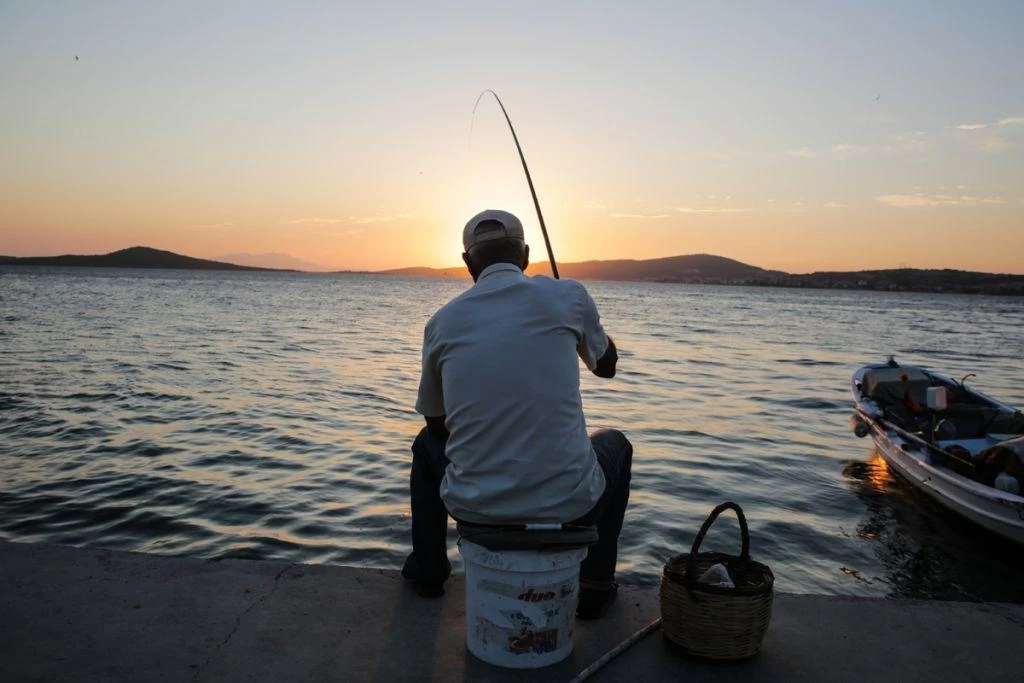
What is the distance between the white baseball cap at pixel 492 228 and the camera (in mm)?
3357

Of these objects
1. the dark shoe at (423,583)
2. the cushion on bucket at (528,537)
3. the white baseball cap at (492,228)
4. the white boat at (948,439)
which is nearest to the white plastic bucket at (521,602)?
the cushion on bucket at (528,537)

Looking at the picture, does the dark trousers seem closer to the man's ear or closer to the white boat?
the man's ear

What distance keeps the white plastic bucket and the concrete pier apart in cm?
8

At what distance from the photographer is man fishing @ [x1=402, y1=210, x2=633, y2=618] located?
10.2 feet

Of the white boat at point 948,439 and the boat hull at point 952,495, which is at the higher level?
the white boat at point 948,439

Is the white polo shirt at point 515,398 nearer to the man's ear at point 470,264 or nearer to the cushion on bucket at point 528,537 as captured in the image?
the cushion on bucket at point 528,537

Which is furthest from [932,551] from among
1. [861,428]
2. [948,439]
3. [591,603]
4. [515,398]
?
[515,398]

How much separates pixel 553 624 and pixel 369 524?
164 inches

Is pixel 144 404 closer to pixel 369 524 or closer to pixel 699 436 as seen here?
pixel 369 524

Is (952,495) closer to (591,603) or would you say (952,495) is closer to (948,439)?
(948,439)

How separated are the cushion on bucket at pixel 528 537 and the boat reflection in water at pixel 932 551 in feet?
14.0

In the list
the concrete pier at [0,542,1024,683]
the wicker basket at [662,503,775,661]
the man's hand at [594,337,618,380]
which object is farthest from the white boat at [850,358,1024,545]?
the man's hand at [594,337,618,380]

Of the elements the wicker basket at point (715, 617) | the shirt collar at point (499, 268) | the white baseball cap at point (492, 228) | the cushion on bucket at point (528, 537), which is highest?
the white baseball cap at point (492, 228)

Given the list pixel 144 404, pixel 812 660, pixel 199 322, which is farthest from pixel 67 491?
pixel 199 322
